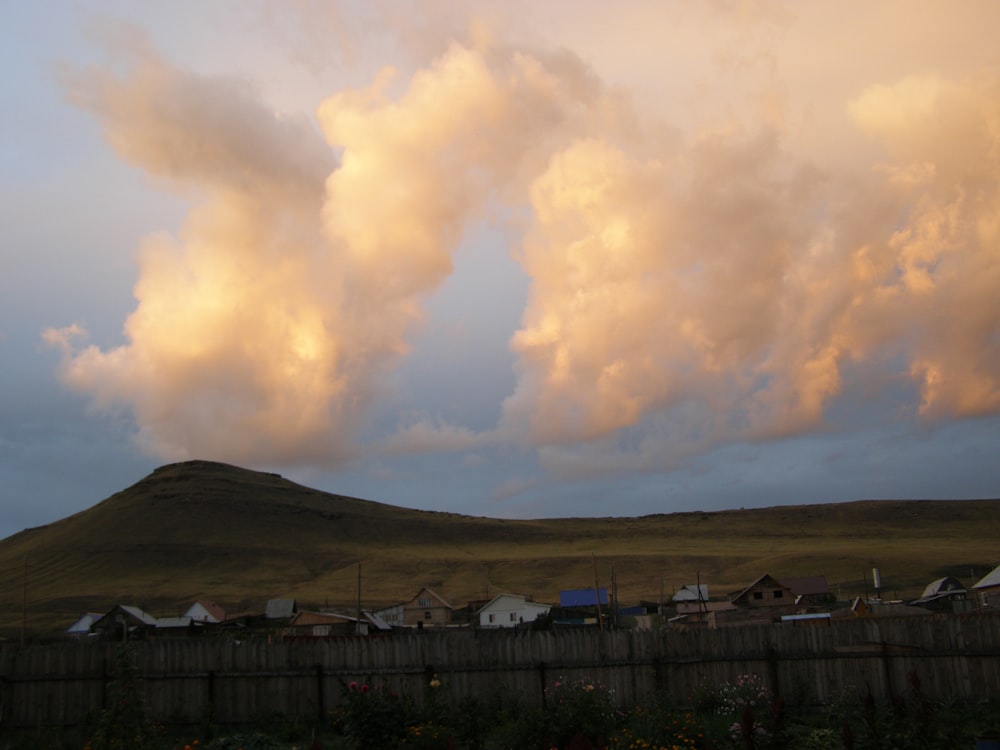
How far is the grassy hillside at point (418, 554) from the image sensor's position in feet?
380

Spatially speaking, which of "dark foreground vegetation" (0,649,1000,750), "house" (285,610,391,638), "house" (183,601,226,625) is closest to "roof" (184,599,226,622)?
"house" (183,601,226,625)

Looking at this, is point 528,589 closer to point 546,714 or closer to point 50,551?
point 50,551

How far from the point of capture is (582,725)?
16500mm

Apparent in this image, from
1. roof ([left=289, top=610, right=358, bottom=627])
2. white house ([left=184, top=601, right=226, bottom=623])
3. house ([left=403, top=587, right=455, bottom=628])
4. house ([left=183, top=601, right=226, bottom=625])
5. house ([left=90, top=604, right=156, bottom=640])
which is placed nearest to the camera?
roof ([left=289, top=610, right=358, bottom=627])

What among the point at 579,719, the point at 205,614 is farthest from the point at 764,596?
the point at 579,719

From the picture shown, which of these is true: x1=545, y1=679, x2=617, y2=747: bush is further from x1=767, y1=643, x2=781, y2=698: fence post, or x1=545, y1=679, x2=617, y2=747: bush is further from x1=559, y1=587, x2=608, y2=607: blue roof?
x1=559, y1=587, x2=608, y2=607: blue roof

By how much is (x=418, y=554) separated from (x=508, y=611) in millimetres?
85072

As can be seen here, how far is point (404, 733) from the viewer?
1681cm

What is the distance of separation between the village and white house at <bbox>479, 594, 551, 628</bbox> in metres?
0.08

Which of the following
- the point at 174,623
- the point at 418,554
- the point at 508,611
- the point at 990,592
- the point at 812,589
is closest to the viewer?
the point at 990,592

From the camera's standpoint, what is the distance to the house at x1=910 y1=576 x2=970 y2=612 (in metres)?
61.9

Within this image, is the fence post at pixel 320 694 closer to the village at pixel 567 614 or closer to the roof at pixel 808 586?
the village at pixel 567 614

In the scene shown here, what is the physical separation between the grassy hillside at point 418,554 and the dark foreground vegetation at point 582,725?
2949 inches

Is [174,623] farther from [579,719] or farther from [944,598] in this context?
[579,719]
